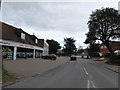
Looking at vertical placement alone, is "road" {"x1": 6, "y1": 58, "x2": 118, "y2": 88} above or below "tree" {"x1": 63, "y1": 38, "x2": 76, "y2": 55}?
below

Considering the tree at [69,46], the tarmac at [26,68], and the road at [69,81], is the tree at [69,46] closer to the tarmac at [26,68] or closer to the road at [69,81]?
the tarmac at [26,68]

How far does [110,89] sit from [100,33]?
1332 inches

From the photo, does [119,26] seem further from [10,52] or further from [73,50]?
[73,50]

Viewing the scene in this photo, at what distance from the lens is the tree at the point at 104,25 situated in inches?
1543

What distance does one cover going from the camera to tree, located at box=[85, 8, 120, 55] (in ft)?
129

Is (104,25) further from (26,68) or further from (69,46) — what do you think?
(69,46)

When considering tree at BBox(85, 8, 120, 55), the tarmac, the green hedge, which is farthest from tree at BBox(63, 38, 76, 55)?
the tarmac

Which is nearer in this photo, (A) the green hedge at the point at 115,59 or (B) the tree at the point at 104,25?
(A) the green hedge at the point at 115,59

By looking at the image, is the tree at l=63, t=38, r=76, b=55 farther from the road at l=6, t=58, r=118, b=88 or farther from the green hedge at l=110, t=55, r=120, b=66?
the road at l=6, t=58, r=118, b=88

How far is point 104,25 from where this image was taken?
40250 mm

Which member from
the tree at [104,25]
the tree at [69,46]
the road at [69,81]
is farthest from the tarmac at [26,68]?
the tree at [69,46]

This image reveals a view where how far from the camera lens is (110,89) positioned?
342 inches

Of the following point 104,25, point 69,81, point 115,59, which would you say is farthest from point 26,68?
point 104,25

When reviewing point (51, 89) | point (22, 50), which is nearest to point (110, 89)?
point (51, 89)
